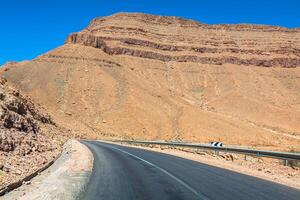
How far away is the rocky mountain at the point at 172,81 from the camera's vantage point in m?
78.8

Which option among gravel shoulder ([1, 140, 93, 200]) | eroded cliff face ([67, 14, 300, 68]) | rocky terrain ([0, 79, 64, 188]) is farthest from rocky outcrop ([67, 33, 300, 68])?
gravel shoulder ([1, 140, 93, 200])

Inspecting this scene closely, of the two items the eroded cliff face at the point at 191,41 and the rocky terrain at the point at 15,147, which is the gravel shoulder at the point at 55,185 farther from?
the eroded cliff face at the point at 191,41

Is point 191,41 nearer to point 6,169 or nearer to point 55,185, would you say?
point 6,169

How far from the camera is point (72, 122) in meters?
74.3

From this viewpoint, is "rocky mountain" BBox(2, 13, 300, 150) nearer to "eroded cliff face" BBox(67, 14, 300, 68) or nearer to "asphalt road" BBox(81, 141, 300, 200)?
"eroded cliff face" BBox(67, 14, 300, 68)

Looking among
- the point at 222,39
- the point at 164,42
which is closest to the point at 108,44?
the point at 164,42

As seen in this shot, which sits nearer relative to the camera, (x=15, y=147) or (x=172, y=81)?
(x=15, y=147)

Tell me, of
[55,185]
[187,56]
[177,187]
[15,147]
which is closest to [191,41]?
[187,56]

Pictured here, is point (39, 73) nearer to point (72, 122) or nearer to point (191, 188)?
point (72, 122)

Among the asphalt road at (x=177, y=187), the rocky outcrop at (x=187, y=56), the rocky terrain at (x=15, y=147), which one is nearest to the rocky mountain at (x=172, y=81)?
the rocky outcrop at (x=187, y=56)

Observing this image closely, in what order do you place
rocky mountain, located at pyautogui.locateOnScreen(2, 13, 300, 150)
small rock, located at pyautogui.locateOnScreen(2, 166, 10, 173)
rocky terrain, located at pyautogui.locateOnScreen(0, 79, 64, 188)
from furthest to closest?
rocky mountain, located at pyautogui.locateOnScreen(2, 13, 300, 150)
rocky terrain, located at pyautogui.locateOnScreen(0, 79, 64, 188)
small rock, located at pyautogui.locateOnScreen(2, 166, 10, 173)

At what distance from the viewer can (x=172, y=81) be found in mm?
114062

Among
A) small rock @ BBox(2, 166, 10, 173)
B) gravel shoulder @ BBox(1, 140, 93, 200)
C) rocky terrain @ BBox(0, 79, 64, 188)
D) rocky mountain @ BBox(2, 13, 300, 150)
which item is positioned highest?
rocky mountain @ BBox(2, 13, 300, 150)

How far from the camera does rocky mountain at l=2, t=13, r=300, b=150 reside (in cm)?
7875
